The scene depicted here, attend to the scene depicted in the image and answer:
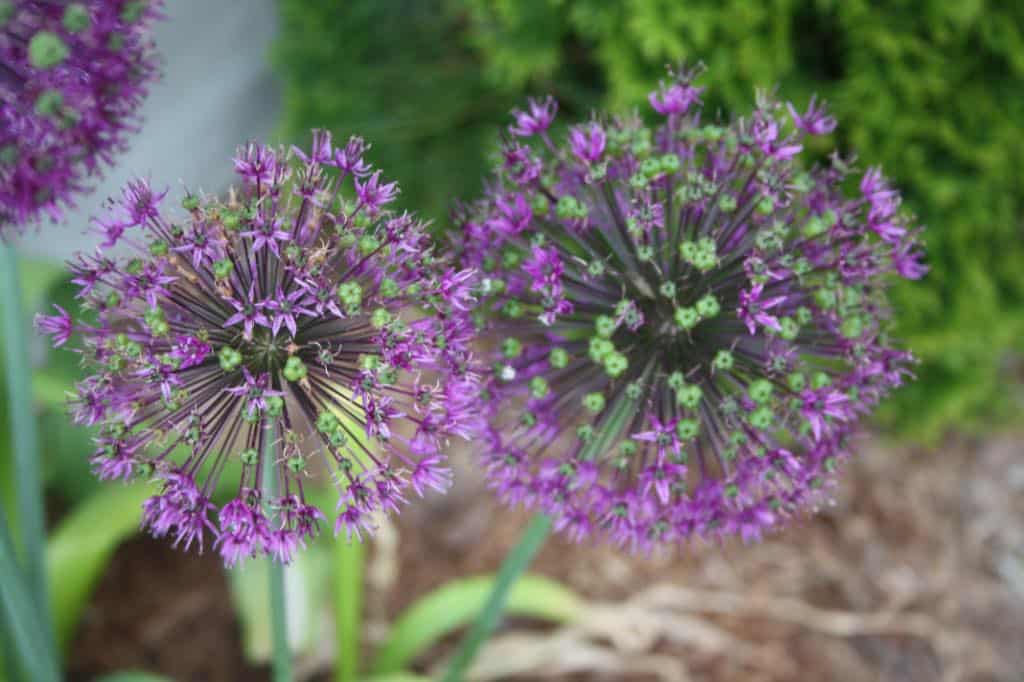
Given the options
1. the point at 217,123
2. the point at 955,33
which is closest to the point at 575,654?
the point at 955,33

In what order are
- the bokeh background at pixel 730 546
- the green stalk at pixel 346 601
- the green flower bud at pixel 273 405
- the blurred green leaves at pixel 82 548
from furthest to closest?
the bokeh background at pixel 730 546 → the green stalk at pixel 346 601 → the blurred green leaves at pixel 82 548 → the green flower bud at pixel 273 405

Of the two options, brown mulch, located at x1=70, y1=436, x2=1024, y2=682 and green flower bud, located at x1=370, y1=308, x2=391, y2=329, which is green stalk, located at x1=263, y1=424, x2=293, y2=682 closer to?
green flower bud, located at x1=370, y1=308, x2=391, y2=329

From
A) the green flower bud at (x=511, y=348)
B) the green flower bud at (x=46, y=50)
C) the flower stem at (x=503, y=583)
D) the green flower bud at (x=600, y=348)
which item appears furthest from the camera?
the flower stem at (x=503, y=583)

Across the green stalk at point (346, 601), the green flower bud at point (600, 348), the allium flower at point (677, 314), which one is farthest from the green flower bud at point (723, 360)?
the green stalk at point (346, 601)

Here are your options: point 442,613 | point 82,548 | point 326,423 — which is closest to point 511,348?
point 326,423

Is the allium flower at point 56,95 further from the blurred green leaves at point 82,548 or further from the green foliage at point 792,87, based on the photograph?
the green foliage at point 792,87

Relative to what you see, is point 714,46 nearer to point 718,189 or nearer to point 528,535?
point 718,189

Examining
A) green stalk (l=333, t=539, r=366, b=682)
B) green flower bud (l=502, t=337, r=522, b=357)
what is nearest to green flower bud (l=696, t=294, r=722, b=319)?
green flower bud (l=502, t=337, r=522, b=357)
